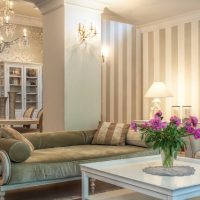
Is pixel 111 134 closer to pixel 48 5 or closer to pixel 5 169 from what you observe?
pixel 5 169

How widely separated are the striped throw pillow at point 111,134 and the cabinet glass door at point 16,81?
14.9 ft

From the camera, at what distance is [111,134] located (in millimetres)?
4434

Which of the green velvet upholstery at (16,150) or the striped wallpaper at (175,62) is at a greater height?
the striped wallpaper at (175,62)

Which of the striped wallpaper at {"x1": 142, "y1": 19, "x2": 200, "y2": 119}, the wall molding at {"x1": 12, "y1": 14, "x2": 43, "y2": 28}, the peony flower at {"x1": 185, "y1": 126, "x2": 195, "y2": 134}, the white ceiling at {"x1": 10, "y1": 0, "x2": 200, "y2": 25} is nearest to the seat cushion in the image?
the peony flower at {"x1": 185, "y1": 126, "x2": 195, "y2": 134}

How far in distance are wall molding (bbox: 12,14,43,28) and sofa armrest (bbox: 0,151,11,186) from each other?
621 centimetres

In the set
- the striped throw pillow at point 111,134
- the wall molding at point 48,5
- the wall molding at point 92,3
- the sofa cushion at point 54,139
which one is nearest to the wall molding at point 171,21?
the wall molding at point 92,3

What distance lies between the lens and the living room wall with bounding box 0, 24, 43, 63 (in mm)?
8609

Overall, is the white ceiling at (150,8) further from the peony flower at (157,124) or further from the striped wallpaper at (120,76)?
the peony flower at (157,124)

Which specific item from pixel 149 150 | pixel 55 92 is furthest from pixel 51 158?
pixel 55 92

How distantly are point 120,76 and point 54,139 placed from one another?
2.95m

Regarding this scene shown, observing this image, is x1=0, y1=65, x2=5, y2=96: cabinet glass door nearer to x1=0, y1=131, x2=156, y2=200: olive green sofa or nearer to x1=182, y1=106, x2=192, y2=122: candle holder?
x1=0, y1=131, x2=156, y2=200: olive green sofa

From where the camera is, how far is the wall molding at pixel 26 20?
28.3ft

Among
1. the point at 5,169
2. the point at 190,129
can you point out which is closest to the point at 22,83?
the point at 5,169

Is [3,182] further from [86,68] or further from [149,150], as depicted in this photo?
[86,68]
